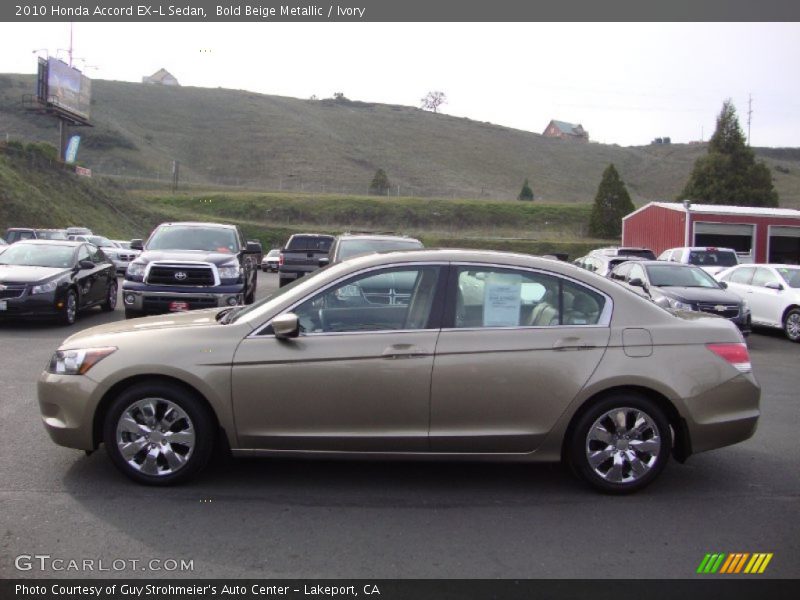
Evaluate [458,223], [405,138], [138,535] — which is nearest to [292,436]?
[138,535]

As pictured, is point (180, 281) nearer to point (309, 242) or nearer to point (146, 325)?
point (146, 325)

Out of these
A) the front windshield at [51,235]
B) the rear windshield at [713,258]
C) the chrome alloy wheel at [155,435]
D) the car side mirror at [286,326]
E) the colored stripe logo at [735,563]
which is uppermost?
the front windshield at [51,235]

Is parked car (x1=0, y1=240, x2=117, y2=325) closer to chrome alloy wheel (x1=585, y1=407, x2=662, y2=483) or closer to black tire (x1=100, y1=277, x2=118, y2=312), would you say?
black tire (x1=100, y1=277, x2=118, y2=312)

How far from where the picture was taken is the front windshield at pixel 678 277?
1457 centimetres

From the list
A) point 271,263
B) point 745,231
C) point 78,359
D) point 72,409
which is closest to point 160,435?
point 72,409

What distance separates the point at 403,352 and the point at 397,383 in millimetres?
207

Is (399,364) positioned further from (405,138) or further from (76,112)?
(405,138)

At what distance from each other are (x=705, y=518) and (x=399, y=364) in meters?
2.19

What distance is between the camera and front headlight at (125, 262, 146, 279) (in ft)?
39.8

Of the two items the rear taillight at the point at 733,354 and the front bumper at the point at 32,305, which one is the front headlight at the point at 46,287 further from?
the rear taillight at the point at 733,354

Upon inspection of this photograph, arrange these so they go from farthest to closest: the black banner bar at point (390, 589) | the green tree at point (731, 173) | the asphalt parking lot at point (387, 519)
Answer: the green tree at point (731, 173)
the asphalt parking lot at point (387, 519)
the black banner bar at point (390, 589)

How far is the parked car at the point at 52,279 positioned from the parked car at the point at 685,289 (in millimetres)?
9619

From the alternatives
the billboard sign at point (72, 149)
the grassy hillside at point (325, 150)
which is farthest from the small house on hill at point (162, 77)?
the billboard sign at point (72, 149)

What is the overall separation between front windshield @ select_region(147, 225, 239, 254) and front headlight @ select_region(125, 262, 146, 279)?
99cm
